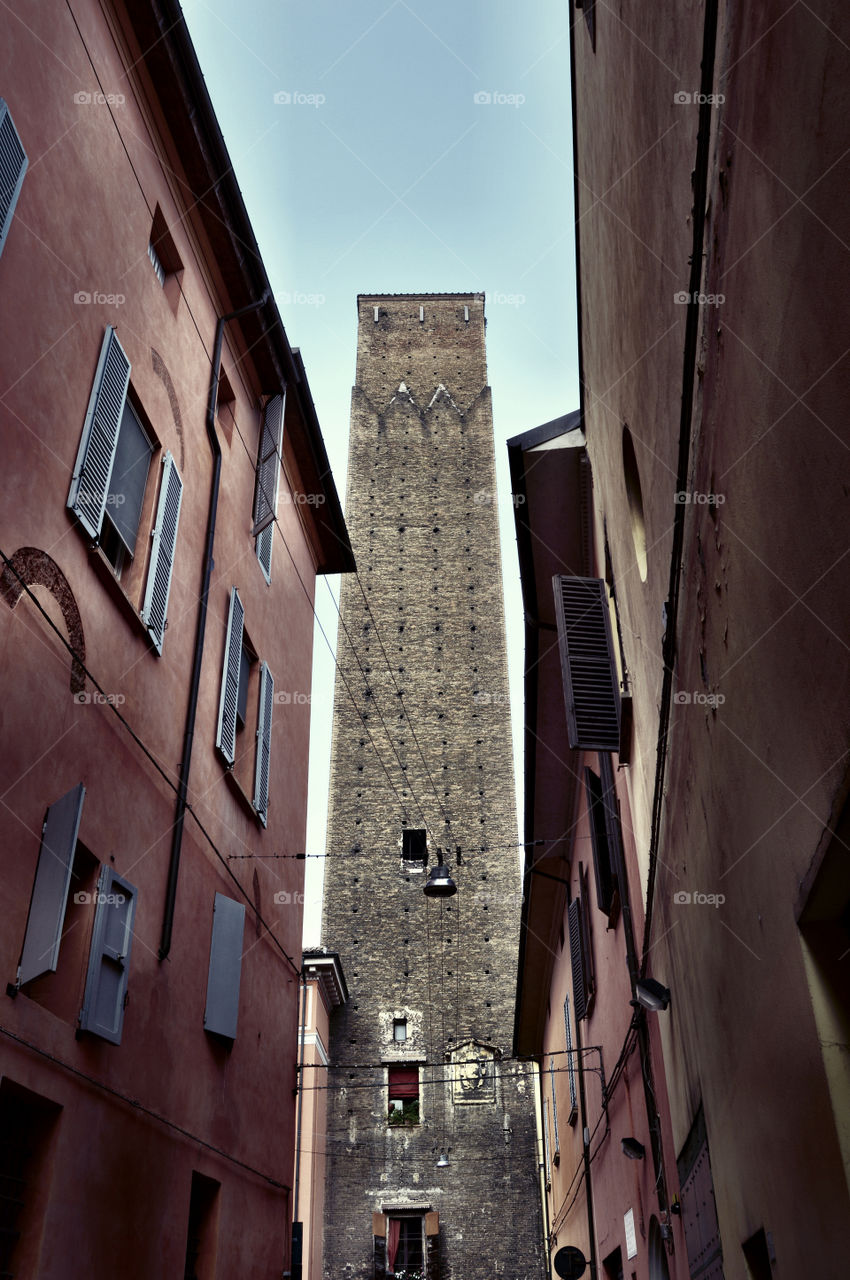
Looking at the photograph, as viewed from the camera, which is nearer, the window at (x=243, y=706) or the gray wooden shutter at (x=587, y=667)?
the gray wooden shutter at (x=587, y=667)

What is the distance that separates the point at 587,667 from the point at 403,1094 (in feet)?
66.8

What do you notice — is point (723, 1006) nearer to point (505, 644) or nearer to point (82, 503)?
point (82, 503)

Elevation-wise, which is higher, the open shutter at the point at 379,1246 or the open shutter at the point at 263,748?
the open shutter at the point at 263,748

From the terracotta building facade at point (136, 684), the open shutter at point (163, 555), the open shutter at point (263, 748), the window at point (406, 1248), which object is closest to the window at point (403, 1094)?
the window at point (406, 1248)

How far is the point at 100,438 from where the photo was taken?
622 centimetres

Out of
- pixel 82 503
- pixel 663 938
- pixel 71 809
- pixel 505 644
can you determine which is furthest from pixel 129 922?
pixel 505 644

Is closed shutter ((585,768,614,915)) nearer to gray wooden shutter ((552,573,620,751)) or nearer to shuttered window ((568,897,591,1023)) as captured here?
gray wooden shutter ((552,573,620,751))

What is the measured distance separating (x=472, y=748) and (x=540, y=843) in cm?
1910

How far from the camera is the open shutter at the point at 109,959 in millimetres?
5613

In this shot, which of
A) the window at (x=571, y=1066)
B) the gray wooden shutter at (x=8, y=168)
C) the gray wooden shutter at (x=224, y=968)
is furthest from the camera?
the window at (x=571, y=1066)

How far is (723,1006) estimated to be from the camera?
13.0 feet

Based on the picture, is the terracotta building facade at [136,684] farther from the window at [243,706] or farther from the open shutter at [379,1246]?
the open shutter at [379,1246]

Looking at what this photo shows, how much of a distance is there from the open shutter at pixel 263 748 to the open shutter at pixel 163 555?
2.39 m

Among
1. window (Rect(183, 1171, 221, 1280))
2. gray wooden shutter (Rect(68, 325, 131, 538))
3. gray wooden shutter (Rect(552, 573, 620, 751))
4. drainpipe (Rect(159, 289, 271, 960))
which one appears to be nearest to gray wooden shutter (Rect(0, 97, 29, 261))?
gray wooden shutter (Rect(68, 325, 131, 538))
